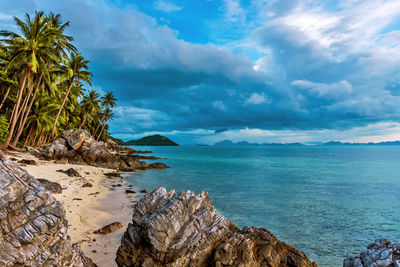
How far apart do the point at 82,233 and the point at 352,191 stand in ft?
103

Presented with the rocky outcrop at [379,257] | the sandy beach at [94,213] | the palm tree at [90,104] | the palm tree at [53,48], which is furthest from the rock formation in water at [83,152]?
the rocky outcrop at [379,257]

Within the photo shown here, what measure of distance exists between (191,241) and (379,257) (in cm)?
576

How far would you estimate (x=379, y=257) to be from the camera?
713cm

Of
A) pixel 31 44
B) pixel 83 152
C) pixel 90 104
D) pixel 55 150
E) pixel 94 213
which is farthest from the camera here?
pixel 90 104

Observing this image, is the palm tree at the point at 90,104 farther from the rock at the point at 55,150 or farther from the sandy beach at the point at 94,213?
the sandy beach at the point at 94,213

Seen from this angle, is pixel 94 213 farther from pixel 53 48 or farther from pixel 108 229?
pixel 53 48

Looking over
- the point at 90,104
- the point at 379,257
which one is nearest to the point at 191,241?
the point at 379,257

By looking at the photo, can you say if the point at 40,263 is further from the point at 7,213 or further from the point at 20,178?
the point at 20,178

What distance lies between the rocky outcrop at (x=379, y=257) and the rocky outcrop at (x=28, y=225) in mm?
8668

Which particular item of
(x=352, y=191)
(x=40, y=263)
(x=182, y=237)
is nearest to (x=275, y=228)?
(x=182, y=237)

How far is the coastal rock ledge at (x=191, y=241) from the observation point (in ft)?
22.9

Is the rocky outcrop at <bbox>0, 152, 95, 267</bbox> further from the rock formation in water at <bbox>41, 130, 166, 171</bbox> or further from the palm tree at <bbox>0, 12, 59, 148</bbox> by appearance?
the rock formation in water at <bbox>41, 130, 166, 171</bbox>

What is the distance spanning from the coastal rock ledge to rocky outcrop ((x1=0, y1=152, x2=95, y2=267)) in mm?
1915

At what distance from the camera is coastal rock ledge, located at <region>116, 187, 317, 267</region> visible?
6.99 metres
